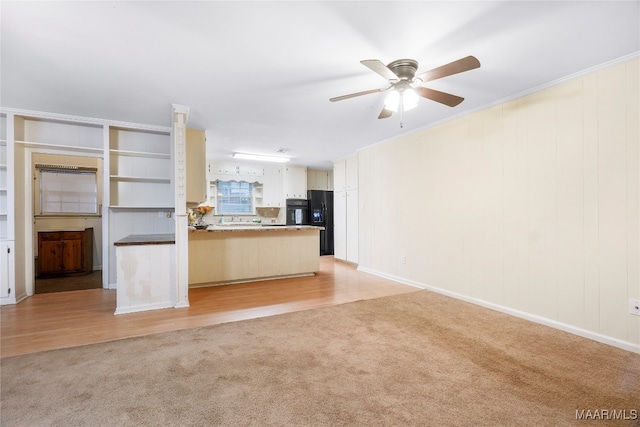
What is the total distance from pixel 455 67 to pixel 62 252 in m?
6.74

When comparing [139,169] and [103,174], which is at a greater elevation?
[139,169]

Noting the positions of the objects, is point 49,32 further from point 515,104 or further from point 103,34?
point 515,104

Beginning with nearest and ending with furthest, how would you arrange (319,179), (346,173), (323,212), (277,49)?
(277,49) → (346,173) → (323,212) → (319,179)

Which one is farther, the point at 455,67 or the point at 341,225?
the point at 341,225

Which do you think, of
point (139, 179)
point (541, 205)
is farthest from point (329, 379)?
point (139, 179)

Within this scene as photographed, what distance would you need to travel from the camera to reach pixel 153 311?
330cm

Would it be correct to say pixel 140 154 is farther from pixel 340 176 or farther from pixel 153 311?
pixel 340 176

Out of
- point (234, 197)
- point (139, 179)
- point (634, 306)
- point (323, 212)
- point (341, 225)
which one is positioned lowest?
point (634, 306)

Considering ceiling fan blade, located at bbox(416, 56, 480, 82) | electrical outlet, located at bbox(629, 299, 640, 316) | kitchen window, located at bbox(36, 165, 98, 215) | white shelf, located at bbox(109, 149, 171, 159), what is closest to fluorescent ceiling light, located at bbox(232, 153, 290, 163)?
white shelf, located at bbox(109, 149, 171, 159)

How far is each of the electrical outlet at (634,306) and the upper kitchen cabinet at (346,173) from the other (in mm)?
4284

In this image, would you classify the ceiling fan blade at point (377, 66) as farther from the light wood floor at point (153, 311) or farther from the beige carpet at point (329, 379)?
the light wood floor at point (153, 311)

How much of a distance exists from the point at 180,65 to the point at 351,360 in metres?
2.87

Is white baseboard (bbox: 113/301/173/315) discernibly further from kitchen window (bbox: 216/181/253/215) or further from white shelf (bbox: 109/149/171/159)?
kitchen window (bbox: 216/181/253/215)

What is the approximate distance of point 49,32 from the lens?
2.02 m
